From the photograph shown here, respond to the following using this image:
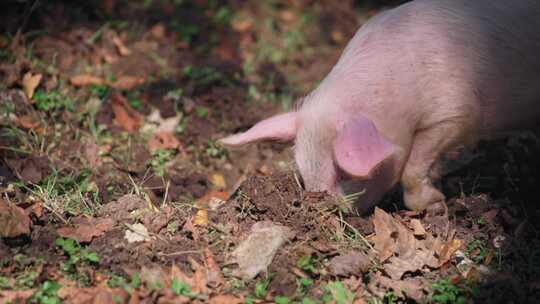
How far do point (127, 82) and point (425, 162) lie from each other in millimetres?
2684

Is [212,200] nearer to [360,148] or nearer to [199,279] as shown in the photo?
[199,279]

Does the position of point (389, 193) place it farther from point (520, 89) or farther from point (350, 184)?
point (520, 89)

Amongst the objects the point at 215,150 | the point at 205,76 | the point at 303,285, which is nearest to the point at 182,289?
the point at 303,285

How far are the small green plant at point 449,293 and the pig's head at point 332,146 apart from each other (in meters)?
0.67

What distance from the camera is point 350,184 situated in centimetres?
412

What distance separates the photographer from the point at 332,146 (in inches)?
156

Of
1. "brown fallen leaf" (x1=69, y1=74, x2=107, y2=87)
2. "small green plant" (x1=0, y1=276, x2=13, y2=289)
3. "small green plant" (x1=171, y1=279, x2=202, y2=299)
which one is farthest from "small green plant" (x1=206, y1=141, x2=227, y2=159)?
"small green plant" (x1=0, y1=276, x2=13, y2=289)

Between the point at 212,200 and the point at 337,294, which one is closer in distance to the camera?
the point at 337,294

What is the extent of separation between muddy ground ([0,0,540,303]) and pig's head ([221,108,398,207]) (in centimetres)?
15

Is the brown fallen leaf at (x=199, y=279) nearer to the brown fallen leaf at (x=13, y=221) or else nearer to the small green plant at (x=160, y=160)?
the brown fallen leaf at (x=13, y=221)

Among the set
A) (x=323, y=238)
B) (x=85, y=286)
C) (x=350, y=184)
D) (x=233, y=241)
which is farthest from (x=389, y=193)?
(x=85, y=286)

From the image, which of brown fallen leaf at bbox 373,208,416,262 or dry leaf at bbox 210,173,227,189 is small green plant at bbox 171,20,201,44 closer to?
dry leaf at bbox 210,173,227,189

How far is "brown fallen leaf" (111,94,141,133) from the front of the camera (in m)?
5.39

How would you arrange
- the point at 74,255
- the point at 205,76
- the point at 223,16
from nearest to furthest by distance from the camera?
the point at 74,255, the point at 205,76, the point at 223,16
